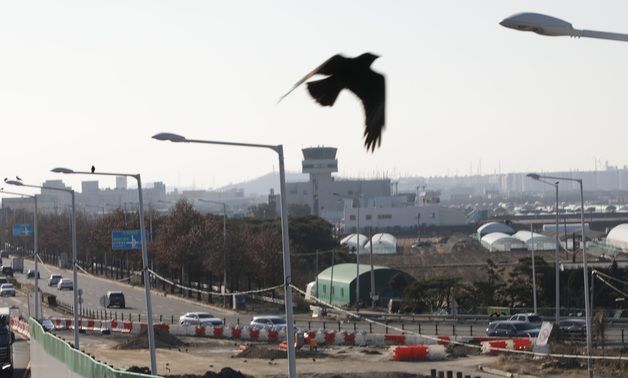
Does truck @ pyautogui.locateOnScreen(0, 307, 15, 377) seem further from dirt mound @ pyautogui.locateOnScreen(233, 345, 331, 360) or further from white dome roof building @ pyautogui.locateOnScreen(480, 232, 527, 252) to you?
white dome roof building @ pyautogui.locateOnScreen(480, 232, 527, 252)

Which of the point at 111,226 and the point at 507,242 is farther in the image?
the point at 507,242

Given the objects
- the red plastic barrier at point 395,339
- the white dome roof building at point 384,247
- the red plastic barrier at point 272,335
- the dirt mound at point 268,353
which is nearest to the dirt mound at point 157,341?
the red plastic barrier at point 272,335

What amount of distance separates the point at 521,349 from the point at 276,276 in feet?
113

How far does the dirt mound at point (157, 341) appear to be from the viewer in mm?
52219

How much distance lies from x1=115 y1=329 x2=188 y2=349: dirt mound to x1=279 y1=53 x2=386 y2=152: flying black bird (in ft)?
148

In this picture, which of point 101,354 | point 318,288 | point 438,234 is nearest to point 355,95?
point 101,354

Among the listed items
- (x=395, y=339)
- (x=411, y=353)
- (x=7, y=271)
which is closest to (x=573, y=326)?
(x=395, y=339)

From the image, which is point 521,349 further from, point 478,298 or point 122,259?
point 122,259

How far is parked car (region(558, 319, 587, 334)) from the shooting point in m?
49.1

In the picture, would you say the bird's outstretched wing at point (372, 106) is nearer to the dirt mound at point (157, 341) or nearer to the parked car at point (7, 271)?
the dirt mound at point (157, 341)

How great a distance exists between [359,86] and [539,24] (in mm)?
2045

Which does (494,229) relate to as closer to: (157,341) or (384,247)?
(384,247)

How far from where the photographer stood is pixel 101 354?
4894 cm

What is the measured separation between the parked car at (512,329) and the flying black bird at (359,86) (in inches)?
1688
